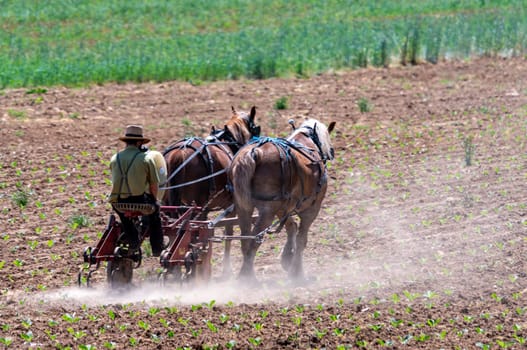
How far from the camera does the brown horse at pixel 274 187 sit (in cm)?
1143

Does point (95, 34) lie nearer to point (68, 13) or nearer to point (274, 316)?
point (68, 13)

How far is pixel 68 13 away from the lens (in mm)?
42219

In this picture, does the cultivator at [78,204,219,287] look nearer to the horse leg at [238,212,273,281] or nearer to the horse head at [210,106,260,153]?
the horse leg at [238,212,273,281]

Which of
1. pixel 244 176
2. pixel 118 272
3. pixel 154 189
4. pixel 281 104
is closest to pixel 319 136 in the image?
pixel 244 176

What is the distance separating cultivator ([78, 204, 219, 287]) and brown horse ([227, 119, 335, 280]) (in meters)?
0.57

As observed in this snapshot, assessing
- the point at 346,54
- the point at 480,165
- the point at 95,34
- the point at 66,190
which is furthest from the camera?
the point at 95,34

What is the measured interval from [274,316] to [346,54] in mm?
19442

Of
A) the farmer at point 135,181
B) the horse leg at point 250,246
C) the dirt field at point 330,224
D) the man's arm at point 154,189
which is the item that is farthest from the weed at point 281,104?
the man's arm at point 154,189

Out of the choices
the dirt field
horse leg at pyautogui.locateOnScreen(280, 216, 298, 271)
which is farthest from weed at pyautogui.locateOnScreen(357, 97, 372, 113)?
horse leg at pyautogui.locateOnScreen(280, 216, 298, 271)

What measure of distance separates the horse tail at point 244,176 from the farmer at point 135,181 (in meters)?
1.23

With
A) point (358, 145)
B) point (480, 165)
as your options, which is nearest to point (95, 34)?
point (358, 145)

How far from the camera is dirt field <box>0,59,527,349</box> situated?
30.0 ft

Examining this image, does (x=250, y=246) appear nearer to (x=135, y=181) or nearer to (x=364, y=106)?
(x=135, y=181)

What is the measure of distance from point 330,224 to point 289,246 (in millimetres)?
2080
